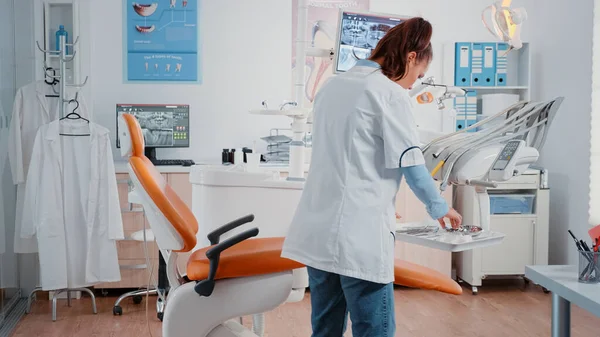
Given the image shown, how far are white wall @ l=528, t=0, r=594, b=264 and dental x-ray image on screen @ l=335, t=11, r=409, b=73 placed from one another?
2.15 metres

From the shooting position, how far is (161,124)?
4.46 m

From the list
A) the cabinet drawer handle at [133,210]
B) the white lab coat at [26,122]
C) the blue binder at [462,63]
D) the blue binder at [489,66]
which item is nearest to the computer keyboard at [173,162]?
the cabinet drawer handle at [133,210]

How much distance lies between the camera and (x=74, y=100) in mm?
4062

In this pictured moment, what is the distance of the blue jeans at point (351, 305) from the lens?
1823mm

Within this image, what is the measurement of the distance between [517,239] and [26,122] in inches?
123

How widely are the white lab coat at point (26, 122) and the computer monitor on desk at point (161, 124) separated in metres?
0.33

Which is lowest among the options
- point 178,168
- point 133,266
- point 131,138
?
point 133,266

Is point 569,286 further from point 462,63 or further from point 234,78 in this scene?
point 234,78

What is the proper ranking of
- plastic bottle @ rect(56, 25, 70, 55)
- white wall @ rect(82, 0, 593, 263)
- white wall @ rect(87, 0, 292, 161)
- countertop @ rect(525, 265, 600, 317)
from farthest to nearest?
white wall @ rect(87, 0, 292, 161) → white wall @ rect(82, 0, 593, 263) → plastic bottle @ rect(56, 25, 70, 55) → countertop @ rect(525, 265, 600, 317)

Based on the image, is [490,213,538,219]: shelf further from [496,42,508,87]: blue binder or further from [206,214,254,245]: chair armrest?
[206,214,254,245]: chair armrest

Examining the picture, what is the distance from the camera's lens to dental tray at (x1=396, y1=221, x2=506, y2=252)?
76.2 inches

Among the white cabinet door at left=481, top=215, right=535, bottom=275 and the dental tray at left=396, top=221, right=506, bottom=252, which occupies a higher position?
the dental tray at left=396, top=221, right=506, bottom=252

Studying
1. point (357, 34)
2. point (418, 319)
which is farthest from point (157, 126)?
point (357, 34)

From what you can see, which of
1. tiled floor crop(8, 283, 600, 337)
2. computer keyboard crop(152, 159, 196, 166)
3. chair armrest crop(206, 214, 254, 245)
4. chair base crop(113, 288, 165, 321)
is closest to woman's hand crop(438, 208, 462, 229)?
chair armrest crop(206, 214, 254, 245)
